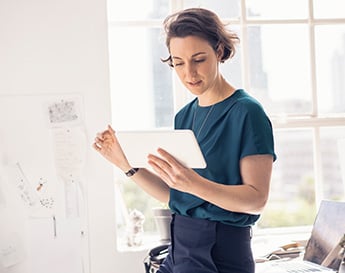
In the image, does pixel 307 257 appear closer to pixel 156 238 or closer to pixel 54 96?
pixel 156 238

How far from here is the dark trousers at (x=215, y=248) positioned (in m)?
1.53

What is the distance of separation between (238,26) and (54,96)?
1018 mm

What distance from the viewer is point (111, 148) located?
1771 mm

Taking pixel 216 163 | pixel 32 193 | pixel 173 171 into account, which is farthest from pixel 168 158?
pixel 32 193

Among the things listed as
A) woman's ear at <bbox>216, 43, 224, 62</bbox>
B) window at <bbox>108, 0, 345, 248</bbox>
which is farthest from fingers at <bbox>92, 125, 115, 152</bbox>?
window at <bbox>108, 0, 345, 248</bbox>

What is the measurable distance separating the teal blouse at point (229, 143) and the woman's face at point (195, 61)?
0.28 feet

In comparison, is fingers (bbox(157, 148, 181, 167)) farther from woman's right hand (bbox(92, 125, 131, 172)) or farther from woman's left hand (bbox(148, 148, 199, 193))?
woman's right hand (bbox(92, 125, 131, 172))

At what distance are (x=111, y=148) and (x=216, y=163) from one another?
40 cm

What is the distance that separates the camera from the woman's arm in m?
1.76

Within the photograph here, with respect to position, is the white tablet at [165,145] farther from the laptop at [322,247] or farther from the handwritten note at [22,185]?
the handwritten note at [22,185]

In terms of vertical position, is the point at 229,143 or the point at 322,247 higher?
the point at 229,143

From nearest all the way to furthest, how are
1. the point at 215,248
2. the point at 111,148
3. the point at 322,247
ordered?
the point at 215,248
the point at 111,148
the point at 322,247

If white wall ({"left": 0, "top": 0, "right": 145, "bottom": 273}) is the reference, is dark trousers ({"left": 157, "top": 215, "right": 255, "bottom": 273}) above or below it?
below

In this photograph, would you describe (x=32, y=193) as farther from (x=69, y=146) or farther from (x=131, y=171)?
(x=131, y=171)
